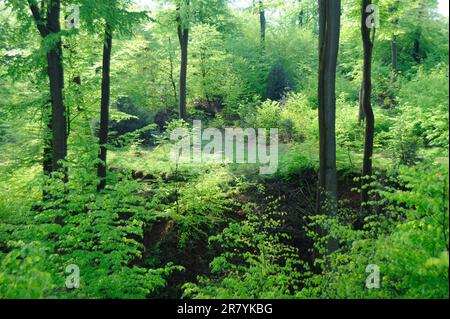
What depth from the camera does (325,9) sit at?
798cm

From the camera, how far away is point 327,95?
8094 mm

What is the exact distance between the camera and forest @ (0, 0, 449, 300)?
4936 mm

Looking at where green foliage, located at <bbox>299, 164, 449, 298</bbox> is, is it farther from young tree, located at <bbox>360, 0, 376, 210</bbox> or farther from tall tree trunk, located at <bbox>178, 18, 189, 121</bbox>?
tall tree trunk, located at <bbox>178, 18, 189, 121</bbox>

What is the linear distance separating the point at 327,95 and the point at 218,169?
4.16 meters

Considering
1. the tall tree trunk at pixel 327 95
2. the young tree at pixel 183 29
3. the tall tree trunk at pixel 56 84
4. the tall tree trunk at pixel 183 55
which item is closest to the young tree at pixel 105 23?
the tall tree trunk at pixel 56 84

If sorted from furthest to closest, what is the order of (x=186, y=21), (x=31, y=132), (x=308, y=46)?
(x=308, y=46) → (x=186, y=21) → (x=31, y=132)

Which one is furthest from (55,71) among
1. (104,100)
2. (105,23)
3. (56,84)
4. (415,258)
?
(415,258)

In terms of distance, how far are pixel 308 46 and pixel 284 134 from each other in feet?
27.1

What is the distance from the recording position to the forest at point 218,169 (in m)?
4.94

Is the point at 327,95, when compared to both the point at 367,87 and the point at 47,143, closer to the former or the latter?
the point at 367,87

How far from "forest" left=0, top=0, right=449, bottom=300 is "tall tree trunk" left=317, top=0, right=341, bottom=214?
0.09 ft

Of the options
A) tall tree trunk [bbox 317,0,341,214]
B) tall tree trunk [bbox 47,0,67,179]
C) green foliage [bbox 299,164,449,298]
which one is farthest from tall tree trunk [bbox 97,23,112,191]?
green foliage [bbox 299,164,449,298]

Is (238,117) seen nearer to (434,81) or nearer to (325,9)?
(434,81)

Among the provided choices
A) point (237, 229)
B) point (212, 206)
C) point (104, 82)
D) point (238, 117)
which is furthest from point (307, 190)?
point (238, 117)
